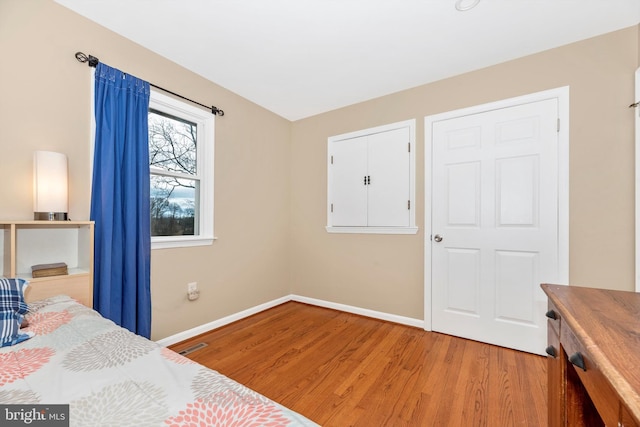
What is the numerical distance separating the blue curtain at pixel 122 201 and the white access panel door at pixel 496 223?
8.51ft

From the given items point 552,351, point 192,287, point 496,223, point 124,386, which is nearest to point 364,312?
point 496,223

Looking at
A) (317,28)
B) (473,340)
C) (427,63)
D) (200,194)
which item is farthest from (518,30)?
(200,194)

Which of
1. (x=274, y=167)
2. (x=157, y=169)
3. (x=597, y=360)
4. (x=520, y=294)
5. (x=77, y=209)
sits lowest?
(x=520, y=294)

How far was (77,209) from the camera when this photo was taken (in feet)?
5.87

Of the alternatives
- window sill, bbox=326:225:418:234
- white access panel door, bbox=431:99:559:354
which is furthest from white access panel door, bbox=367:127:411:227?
white access panel door, bbox=431:99:559:354

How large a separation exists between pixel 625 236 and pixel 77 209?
152 inches

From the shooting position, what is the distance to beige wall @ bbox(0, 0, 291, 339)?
1.57 m

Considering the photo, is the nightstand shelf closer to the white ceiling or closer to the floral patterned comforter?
the floral patterned comforter

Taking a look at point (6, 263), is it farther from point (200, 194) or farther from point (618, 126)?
point (618, 126)

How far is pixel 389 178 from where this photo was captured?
9.57 feet

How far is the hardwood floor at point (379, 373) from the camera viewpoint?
1.52m

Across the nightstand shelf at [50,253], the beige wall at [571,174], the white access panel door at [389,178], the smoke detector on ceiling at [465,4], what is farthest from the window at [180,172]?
the smoke detector on ceiling at [465,4]

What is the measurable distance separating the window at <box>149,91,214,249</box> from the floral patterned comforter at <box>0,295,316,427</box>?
140 cm

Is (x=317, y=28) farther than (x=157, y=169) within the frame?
No
